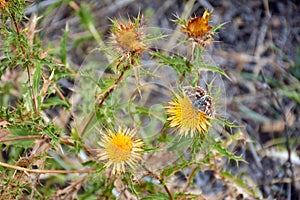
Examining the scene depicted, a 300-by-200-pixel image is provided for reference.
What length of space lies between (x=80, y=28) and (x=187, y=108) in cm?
150

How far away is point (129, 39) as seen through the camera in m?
1.35

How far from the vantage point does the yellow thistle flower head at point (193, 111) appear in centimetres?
136

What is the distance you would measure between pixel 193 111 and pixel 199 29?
0.84 ft

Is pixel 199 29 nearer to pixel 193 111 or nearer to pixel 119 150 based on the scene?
pixel 193 111

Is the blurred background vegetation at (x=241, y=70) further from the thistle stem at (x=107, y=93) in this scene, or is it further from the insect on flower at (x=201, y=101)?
the insect on flower at (x=201, y=101)

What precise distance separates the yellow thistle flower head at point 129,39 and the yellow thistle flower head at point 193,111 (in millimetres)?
201

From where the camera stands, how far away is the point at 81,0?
271 cm

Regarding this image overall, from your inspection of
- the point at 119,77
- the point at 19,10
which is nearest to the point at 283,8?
the point at 119,77

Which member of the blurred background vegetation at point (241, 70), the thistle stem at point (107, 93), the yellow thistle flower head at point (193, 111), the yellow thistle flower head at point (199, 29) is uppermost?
the blurred background vegetation at point (241, 70)

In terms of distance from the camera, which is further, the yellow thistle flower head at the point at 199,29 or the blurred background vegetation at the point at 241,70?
the blurred background vegetation at the point at 241,70

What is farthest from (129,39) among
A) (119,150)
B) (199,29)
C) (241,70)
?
(241,70)

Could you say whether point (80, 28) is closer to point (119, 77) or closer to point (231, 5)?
point (231, 5)

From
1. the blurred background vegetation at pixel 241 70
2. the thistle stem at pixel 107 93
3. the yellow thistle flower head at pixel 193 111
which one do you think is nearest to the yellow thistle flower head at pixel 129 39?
the thistle stem at pixel 107 93

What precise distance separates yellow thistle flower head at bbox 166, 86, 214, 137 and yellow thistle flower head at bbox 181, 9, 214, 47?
0.15 m
